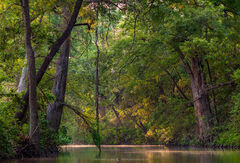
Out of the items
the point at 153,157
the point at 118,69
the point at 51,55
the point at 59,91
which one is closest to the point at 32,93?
the point at 51,55

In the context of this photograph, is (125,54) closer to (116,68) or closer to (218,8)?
(116,68)

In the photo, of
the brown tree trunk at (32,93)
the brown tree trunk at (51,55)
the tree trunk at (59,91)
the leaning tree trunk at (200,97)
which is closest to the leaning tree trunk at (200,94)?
the leaning tree trunk at (200,97)

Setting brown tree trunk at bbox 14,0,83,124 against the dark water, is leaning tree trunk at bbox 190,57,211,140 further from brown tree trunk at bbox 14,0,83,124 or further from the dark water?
brown tree trunk at bbox 14,0,83,124

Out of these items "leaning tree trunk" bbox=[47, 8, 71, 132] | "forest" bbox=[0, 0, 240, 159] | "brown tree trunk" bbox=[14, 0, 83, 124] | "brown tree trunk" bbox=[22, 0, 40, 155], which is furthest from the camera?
"leaning tree trunk" bbox=[47, 8, 71, 132]

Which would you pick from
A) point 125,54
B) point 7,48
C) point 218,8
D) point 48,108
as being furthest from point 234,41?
point 7,48

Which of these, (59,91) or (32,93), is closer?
(32,93)

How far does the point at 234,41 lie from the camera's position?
57.8 ft

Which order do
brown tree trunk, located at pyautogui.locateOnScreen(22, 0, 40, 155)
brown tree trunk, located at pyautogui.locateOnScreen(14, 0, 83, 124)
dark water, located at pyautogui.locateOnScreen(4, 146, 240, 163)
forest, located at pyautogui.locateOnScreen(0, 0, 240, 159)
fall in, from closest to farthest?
dark water, located at pyautogui.locateOnScreen(4, 146, 240, 163), brown tree trunk, located at pyautogui.locateOnScreen(22, 0, 40, 155), forest, located at pyautogui.locateOnScreen(0, 0, 240, 159), brown tree trunk, located at pyautogui.locateOnScreen(14, 0, 83, 124)

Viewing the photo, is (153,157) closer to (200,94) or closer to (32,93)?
(32,93)

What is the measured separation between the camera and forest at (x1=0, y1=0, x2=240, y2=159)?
34.3 ft

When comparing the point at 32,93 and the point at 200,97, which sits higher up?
the point at 200,97

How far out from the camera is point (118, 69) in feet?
68.2

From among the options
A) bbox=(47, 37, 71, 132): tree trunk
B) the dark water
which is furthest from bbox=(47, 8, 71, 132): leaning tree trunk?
the dark water

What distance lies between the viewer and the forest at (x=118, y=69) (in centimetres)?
1045
